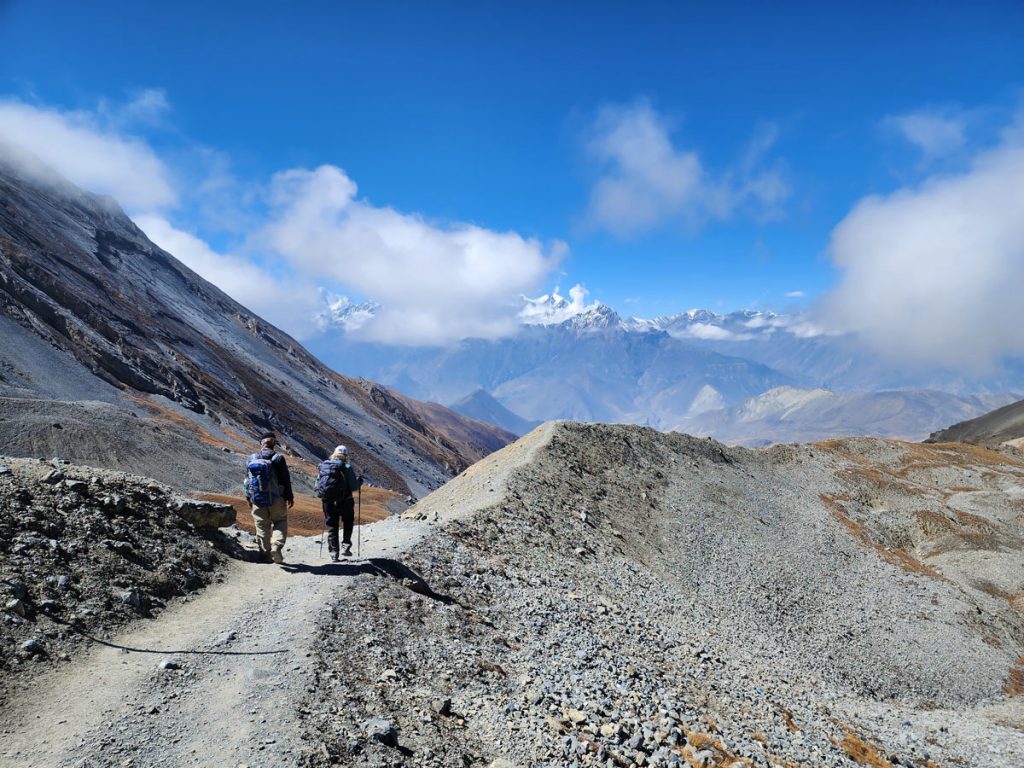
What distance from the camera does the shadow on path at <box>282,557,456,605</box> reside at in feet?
49.7

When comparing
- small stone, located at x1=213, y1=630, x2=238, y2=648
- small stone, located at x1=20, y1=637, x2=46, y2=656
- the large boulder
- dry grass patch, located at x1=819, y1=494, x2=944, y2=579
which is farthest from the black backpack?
dry grass patch, located at x1=819, y1=494, x2=944, y2=579

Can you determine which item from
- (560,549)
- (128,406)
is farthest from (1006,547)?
(128,406)

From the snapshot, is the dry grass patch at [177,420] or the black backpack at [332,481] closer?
the black backpack at [332,481]

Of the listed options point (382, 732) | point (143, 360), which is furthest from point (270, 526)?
point (143, 360)

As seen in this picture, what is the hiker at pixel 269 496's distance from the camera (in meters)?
15.3

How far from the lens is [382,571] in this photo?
1543 cm

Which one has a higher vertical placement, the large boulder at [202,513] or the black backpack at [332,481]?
the black backpack at [332,481]

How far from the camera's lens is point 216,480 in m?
54.5

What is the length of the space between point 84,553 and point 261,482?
14.0ft

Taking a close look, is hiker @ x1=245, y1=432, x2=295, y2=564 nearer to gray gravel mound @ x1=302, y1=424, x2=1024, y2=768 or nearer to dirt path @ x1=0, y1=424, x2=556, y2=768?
dirt path @ x1=0, y1=424, x2=556, y2=768

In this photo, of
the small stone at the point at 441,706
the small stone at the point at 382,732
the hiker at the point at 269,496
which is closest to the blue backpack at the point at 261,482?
the hiker at the point at 269,496

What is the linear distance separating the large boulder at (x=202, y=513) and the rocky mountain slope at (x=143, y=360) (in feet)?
130

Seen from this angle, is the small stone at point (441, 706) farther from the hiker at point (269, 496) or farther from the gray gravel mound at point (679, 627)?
the hiker at point (269, 496)

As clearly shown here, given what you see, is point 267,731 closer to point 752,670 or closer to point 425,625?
point 425,625
